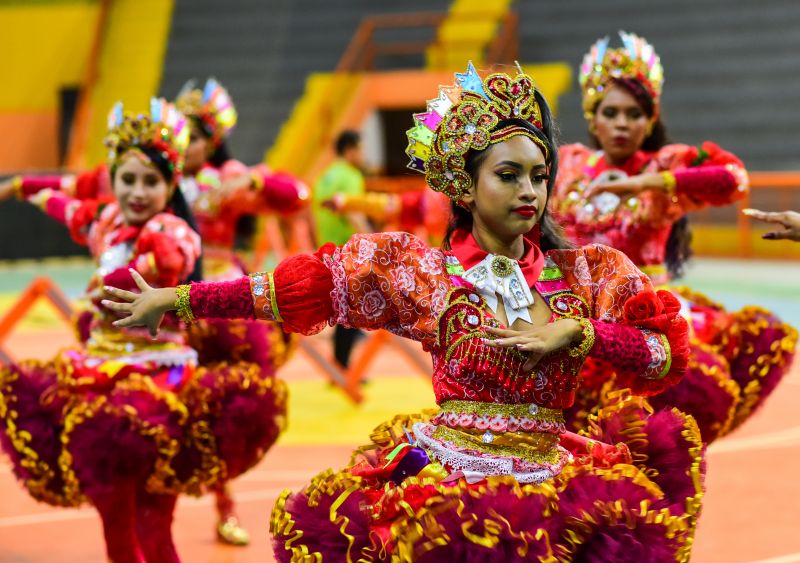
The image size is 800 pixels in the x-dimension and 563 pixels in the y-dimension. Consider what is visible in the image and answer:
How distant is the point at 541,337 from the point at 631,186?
1699 mm

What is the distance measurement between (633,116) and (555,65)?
12948 mm

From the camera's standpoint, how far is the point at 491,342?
109 inches

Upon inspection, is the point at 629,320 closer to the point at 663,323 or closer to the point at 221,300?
the point at 663,323

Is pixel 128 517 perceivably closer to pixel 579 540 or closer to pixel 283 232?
pixel 579 540

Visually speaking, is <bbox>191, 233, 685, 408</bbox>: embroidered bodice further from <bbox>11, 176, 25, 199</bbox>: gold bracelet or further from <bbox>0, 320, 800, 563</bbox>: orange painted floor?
<bbox>11, 176, 25, 199</bbox>: gold bracelet

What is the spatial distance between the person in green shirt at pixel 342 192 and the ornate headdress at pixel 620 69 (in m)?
4.05

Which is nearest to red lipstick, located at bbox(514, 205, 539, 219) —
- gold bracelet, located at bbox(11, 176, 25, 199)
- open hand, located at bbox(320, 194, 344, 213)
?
open hand, located at bbox(320, 194, 344, 213)

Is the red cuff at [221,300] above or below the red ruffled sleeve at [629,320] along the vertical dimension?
below

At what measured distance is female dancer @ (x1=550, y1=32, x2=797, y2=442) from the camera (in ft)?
14.7

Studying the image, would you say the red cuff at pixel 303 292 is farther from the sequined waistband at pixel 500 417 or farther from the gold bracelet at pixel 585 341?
the gold bracelet at pixel 585 341

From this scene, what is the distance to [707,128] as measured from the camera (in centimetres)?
1662

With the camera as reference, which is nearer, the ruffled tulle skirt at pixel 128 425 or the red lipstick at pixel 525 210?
the red lipstick at pixel 525 210

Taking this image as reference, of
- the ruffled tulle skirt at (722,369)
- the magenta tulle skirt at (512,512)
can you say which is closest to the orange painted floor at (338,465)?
the ruffled tulle skirt at (722,369)

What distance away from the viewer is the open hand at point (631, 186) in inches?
167
